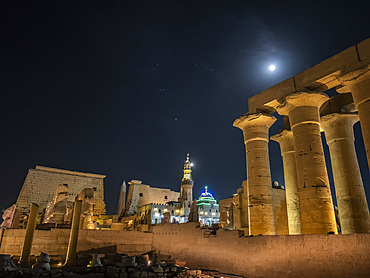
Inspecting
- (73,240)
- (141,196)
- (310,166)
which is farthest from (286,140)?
(141,196)

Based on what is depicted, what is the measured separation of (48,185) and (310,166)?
37.5 meters

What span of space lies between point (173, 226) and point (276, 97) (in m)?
8.97

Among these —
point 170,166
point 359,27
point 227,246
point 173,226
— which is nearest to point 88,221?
point 173,226

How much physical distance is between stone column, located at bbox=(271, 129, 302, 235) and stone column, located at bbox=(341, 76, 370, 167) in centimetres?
524

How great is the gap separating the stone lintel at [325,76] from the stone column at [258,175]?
73 centimetres

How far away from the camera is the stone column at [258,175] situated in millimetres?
12500

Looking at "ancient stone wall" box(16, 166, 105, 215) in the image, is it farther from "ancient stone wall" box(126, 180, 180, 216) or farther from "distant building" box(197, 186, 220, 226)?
"distant building" box(197, 186, 220, 226)

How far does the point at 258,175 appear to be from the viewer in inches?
522

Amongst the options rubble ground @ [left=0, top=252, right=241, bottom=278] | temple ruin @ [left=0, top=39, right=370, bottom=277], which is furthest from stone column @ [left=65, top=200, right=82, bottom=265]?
rubble ground @ [left=0, top=252, right=241, bottom=278]

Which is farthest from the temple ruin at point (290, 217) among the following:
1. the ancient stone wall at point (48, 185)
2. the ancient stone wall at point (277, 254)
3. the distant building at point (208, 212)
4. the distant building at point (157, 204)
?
the distant building at point (208, 212)

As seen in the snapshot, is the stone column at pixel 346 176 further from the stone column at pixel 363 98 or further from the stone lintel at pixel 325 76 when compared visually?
the stone column at pixel 363 98

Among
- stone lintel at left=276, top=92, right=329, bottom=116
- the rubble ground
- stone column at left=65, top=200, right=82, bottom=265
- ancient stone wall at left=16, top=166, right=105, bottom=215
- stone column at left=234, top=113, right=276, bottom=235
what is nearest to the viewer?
the rubble ground

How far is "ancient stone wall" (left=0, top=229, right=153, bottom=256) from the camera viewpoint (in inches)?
542

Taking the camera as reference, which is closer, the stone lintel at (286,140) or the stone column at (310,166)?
the stone column at (310,166)
